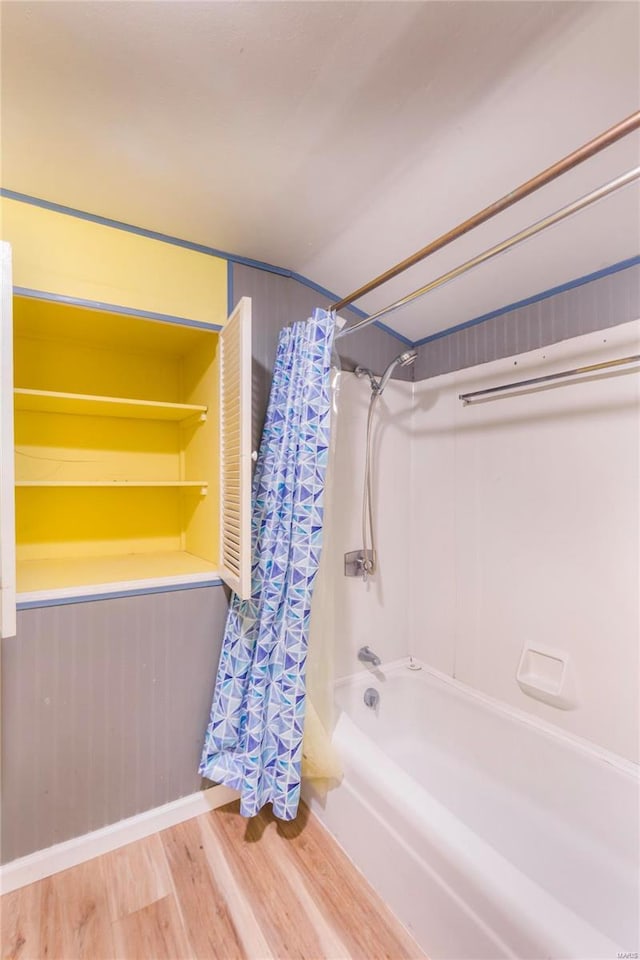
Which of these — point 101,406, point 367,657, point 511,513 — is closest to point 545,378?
point 511,513

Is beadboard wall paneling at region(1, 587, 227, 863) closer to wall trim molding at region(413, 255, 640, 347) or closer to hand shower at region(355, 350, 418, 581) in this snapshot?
hand shower at region(355, 350, 418, 581)

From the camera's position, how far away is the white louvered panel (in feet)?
4.35

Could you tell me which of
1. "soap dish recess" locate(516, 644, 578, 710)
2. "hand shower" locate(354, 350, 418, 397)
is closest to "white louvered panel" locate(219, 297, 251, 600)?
"hand shower" locate(354, 350, 418, 397)

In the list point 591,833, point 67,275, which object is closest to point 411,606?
point 591,833

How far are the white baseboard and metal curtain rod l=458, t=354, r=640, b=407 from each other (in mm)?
1945

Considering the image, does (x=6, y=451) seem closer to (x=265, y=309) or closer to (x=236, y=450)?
(x=236, y=450)

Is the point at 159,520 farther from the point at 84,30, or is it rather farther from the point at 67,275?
the point at 84,30

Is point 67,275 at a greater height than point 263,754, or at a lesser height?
greater

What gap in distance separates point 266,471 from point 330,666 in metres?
0.78

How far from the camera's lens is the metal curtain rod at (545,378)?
1.40m

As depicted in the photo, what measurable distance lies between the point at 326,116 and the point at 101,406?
120 cm

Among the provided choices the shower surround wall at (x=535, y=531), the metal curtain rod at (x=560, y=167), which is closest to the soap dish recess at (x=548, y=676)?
the shower surround wall at (x=535, y=531)

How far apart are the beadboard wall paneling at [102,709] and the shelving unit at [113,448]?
0.14m

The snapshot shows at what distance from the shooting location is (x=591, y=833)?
4.62ft
